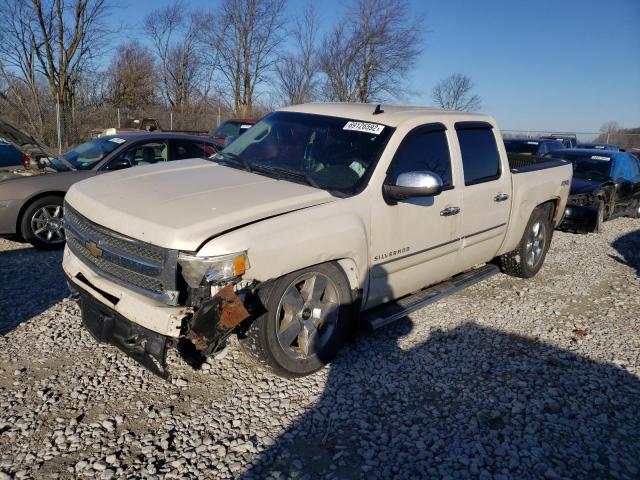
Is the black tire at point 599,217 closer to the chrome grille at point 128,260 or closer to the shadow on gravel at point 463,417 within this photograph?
the shadow on gravel at point 463,417

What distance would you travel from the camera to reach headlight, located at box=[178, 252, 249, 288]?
109 inches

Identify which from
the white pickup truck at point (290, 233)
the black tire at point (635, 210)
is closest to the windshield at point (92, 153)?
the white pickup truck at point (290, 233)

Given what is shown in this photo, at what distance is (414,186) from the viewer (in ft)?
11.6

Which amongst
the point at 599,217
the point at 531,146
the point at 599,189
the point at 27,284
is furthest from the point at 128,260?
the point at 531,146

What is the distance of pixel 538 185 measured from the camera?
5.77 m

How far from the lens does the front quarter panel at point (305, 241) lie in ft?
9.40

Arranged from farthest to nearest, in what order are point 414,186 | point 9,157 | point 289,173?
point 9,157 < point 289,173 < point 414,186

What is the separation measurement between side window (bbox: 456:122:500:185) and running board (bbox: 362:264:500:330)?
1.02 meters

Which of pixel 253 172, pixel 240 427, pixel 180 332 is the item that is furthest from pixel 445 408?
pixel 253 172

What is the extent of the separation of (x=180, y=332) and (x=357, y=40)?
30.1 meters

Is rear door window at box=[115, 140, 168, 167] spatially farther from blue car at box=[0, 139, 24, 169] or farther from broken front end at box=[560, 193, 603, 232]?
broken front end at box=[560, 193, 603, 232]

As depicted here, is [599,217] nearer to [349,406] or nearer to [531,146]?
[531,146]

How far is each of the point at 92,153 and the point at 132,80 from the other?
29633 millimetres

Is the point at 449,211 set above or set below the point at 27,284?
above
